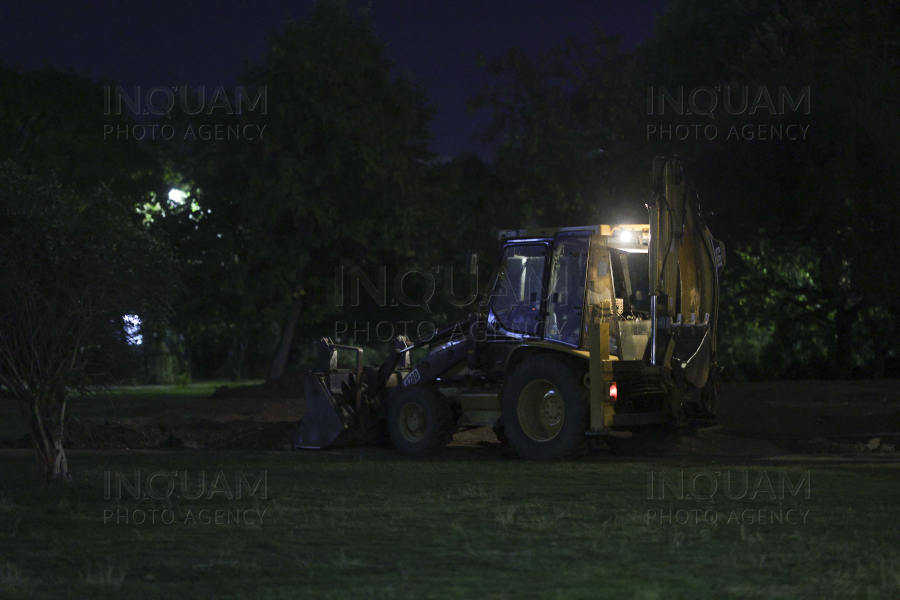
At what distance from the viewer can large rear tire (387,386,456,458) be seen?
16.7 m


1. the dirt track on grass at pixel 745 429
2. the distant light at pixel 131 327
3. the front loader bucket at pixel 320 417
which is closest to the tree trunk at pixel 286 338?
the dirt track on grass at pixel 745 429

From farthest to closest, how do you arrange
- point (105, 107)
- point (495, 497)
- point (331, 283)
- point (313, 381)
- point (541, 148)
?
point (105, 107), point (331, 283), point (541, 148), point (313, 381), point (495, 497)

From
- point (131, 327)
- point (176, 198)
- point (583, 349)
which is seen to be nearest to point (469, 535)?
point (131, 327)

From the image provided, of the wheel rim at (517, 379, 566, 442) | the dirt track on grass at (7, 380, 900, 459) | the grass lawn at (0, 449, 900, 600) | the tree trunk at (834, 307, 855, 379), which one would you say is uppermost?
the tree trunk at (834, 307, 855, 379)

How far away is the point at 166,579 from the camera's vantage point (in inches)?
303

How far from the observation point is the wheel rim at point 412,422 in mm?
17047

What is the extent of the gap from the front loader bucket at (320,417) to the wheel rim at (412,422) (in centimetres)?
103

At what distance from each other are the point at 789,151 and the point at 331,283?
552 inches

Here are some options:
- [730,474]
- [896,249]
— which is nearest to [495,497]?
[730,474]

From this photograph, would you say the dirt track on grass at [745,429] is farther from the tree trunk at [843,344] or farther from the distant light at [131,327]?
the distant light at [131,327]

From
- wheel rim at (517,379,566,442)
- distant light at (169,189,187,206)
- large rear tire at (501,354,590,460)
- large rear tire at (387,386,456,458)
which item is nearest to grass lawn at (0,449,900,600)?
large rear tire at (501,354,590,460)

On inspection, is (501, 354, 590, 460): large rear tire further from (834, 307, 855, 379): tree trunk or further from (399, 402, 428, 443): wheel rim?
(834, 307, 855, 379): tree trunk

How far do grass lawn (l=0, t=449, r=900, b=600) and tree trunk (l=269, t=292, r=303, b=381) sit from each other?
18527mm

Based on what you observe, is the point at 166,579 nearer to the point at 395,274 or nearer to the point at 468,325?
the point at 468,325
